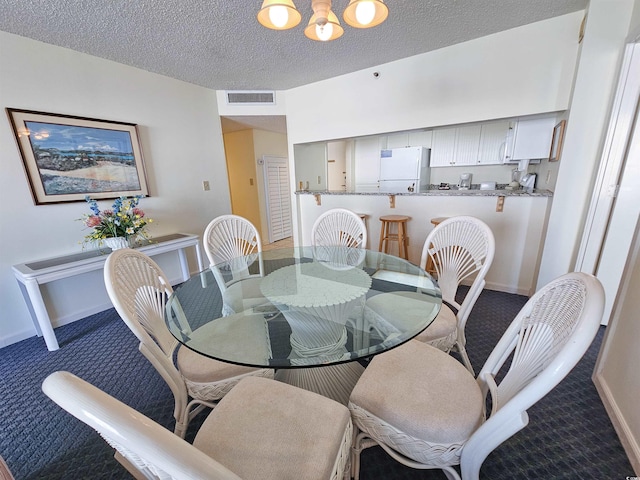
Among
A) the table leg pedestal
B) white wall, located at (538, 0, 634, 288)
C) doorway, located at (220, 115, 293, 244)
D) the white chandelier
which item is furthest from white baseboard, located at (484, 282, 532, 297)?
doorway, located at (220, 115, 293, 244)

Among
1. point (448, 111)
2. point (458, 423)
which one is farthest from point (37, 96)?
point (448, 111)

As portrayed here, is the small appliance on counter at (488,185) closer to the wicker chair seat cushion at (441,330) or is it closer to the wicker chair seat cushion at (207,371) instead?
the wicker chair seat cushion at (441,330)

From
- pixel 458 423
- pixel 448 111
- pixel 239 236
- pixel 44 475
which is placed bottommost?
pixel 44 475

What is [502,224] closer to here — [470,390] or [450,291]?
[450,291]

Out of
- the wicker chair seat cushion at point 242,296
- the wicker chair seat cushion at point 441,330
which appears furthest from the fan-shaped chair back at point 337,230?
the wicker chair seat cushion at point 441,330

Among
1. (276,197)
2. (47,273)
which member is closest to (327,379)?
(47,273)

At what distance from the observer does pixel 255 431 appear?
81 centimetres

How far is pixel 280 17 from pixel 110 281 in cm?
138

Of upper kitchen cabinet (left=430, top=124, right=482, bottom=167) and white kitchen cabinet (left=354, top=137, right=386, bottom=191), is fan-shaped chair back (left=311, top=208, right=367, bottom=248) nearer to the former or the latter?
upper kitchen cabinet (left=430, top=124, right=482, bottom=167)

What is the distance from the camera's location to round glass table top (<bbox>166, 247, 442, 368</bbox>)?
102 cm

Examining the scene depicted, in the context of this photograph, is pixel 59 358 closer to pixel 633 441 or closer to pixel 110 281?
pixel 110 281

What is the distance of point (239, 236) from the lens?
2238mm

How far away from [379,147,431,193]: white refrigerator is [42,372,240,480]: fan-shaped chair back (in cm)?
449

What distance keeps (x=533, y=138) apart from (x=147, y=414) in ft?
12.7
